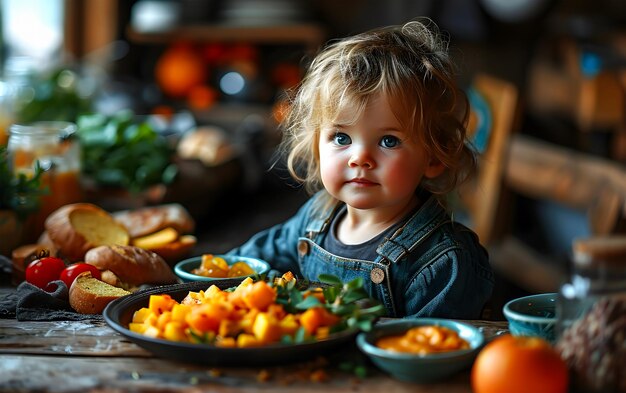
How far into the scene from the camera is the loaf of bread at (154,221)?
7.54 feet

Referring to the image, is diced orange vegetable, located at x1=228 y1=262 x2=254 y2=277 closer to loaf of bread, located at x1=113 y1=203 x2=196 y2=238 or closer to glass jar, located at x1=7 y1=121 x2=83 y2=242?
loaf of bread, located at x1=113 y1=203 x2=196 y2=238

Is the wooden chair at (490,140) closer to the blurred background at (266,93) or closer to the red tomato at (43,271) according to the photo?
the blurred background at (266,93)

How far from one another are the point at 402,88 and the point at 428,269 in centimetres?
37

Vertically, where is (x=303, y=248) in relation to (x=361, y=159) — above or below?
below

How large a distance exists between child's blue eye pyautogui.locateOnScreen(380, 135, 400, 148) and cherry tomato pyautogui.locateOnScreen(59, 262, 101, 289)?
0.66m

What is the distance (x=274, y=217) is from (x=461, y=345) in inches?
87.0

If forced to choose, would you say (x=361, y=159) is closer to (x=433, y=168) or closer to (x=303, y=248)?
(x=433, y=168)

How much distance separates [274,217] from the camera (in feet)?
11.5

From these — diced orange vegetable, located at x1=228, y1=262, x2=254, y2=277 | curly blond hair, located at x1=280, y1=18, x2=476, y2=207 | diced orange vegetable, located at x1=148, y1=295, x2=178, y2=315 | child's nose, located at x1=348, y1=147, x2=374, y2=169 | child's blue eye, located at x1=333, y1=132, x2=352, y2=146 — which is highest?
curly blond hair, located at x1=280, y1=18, x2=476, y2=207

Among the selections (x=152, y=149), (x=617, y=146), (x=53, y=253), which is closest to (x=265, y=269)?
(x=53, y=253)

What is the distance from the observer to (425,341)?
1.33m

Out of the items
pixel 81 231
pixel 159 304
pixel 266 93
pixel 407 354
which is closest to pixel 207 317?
pixel 159 304

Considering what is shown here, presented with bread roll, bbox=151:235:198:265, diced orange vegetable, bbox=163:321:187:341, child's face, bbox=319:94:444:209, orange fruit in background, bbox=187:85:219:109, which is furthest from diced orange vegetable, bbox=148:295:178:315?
orange fruit in background, bbox=187:85:219:109

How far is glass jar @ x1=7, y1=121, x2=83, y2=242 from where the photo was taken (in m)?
2.46
